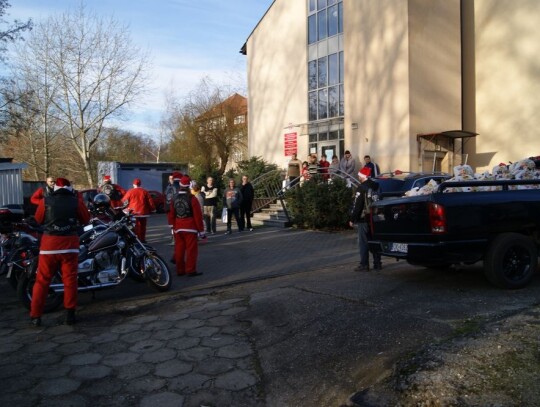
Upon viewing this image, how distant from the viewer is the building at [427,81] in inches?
762

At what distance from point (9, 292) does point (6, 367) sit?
3.89 metres

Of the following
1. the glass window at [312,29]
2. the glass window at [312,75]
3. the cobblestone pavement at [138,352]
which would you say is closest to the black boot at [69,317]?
the cobblestone pavement at [138,352]

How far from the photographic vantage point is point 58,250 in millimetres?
6199

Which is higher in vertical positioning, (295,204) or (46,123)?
(46,123)

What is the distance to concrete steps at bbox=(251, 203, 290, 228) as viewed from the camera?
16891 millimetres

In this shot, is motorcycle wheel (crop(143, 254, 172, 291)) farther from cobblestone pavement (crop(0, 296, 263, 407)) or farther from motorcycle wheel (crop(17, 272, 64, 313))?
motorcycle wheel (crop(17, 272, 64, 313))

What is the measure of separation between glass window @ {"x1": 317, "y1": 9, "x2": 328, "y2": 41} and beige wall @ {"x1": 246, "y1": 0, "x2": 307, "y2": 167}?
105 centimetres

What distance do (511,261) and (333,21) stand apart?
19105mm

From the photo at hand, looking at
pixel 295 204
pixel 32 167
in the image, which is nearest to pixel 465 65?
pixel 295 204

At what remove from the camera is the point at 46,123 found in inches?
1288

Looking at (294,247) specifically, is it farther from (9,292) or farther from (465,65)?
(465,65)

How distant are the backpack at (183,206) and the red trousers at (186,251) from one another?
0.32 metres

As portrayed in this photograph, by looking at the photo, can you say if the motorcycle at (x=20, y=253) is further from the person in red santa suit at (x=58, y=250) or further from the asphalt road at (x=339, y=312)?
the asphalt road at (x=339, y=312)

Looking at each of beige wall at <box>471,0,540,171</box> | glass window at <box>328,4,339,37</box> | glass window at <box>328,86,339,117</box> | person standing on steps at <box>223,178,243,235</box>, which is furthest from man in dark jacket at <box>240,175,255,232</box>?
beige wall at <box>471,0,540,171</box>
